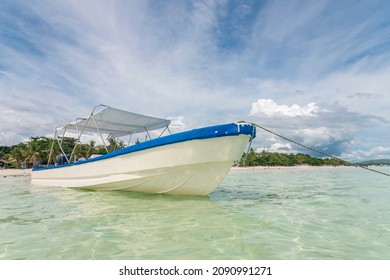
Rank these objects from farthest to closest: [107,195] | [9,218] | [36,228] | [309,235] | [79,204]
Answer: [107,195] < [79,204] < [9,218] < [36,228] < [309,235]

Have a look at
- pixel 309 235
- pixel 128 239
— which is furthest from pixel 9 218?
pixel 309 235

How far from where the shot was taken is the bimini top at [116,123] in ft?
28.3

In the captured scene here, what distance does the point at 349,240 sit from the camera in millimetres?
3584

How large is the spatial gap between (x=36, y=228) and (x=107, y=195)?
3669mm

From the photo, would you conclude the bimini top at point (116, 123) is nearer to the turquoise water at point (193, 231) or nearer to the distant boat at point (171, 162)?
the distant boat at point (171, 162)

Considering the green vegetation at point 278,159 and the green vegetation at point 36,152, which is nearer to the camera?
the green vegetation at point 36,152

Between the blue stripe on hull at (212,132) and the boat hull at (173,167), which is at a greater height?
the blue stripe on hull at (212,132)

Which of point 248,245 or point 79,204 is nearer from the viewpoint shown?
point 248,245

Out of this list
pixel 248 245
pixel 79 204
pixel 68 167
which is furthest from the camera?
pixel 68 167

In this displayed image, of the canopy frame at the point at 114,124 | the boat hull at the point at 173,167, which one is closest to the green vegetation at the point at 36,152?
the canopy frame at the point at 114,124

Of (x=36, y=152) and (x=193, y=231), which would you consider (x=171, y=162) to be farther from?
(x=36, y=152)

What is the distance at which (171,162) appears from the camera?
654 cm

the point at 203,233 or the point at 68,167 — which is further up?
the point at 68,167
